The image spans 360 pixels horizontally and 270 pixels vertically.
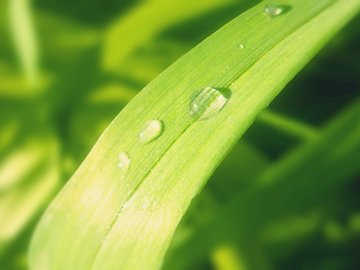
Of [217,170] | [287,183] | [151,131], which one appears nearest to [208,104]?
[151,131]

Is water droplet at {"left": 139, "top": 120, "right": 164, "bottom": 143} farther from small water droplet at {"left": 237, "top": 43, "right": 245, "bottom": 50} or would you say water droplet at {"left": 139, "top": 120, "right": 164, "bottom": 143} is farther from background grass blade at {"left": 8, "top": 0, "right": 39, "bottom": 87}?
background grass blade at {"left": 8, "top": 0, "right": 39, "bottom": 87}

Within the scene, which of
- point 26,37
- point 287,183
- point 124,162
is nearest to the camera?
point 124,162

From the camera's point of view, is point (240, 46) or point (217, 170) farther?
point (217, 170)

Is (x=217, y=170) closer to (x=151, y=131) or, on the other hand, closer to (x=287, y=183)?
(x=287, y=183)

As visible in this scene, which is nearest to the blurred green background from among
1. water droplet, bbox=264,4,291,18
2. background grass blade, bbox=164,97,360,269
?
background grass blade, bbox=164,97,360,269

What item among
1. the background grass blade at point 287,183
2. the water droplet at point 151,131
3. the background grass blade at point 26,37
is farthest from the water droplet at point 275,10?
the background grass blade at point 26,37

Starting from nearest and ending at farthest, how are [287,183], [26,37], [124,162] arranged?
[124,162] < [287,183] < [26,37]

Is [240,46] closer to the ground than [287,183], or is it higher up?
higher up
